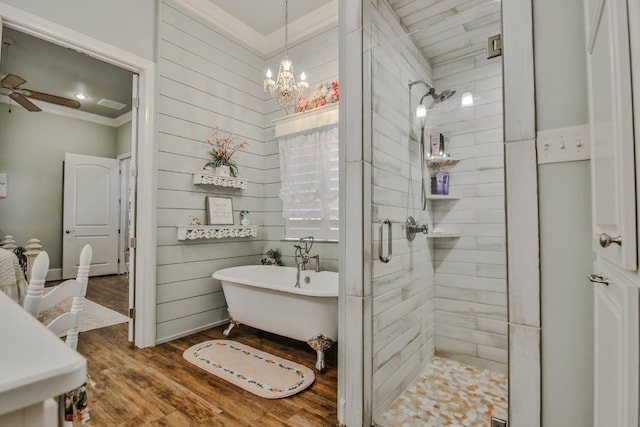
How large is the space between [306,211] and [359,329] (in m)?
1.91

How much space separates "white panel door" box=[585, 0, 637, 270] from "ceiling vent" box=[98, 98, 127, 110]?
6.36 m

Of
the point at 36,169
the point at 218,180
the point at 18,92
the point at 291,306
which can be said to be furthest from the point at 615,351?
the point at 36,169

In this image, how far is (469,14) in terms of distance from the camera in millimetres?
1662

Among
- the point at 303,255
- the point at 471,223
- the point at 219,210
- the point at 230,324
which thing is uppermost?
the point at 219,210

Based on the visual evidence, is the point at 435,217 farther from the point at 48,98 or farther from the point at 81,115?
the point at 81,115

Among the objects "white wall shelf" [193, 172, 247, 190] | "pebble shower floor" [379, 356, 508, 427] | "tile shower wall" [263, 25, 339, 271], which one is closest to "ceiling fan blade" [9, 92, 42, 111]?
"white wall shelf" [193, 172, 247, 190]

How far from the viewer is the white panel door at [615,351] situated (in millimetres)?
609

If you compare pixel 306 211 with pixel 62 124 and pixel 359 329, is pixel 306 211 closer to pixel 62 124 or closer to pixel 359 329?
pixel 359 329

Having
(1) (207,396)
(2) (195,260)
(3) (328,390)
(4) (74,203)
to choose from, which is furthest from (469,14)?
(4) (74,203)

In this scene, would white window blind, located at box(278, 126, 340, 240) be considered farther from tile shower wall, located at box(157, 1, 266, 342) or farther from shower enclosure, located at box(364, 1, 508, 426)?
shower enclosure, located at box(364, 1, 508, 426)

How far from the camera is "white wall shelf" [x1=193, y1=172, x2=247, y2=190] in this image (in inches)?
122

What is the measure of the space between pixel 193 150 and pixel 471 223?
259cm

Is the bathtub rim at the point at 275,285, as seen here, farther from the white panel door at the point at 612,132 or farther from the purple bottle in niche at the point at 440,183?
the white panel door at the point at 612,132

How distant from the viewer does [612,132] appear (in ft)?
2.31
